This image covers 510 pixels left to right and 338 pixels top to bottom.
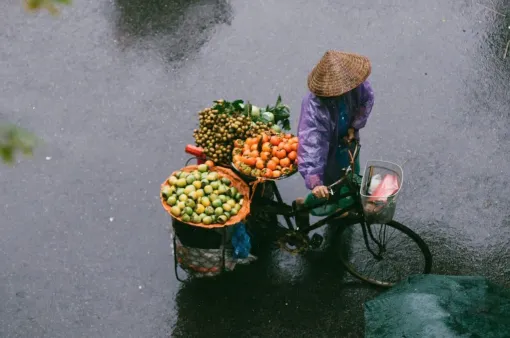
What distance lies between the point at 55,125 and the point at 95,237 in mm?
1560

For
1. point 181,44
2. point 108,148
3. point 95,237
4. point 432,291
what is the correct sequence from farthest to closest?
point 181,44
point 108,148
point 95,237
point 432,291

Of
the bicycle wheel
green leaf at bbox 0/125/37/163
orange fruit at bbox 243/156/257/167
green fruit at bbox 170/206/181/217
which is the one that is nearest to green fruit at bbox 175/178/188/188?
green fruit at bbox 170/206/181/217

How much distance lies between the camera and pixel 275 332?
18.5 ft

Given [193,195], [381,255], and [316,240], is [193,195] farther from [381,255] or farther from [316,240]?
[381,255]

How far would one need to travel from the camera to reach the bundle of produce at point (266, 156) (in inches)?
205

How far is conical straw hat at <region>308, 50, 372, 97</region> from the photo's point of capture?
492 centimetres

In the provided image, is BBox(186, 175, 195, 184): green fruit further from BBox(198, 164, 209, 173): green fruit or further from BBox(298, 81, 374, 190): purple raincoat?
BBox(298, 81, 374, 190): purple raincoat

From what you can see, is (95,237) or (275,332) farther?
(95,237)

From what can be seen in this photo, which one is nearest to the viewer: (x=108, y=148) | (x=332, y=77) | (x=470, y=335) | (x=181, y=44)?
(x=470, y=335)

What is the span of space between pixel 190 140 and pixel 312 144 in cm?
231

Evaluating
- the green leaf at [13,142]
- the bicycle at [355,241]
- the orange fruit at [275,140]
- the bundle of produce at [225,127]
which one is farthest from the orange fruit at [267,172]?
the green leaf at [13,142]

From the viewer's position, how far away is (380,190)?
5023 mm

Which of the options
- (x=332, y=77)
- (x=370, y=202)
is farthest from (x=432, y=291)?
(x=332, y=77)

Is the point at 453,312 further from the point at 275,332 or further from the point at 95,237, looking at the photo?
the point at 95,237
